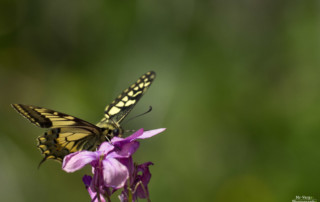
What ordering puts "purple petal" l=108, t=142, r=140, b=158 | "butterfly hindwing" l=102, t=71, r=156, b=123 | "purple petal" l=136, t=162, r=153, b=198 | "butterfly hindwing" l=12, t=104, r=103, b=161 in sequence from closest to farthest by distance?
"purple petal" l=108, t=142, r=140, b=158
"purple petal" l=136, t=162, r=153, b=198
"butterfly hindwing" l=12, t=104, r=103, b=161
"butterfly hindwing" l=102, t=71, r=156, b=123

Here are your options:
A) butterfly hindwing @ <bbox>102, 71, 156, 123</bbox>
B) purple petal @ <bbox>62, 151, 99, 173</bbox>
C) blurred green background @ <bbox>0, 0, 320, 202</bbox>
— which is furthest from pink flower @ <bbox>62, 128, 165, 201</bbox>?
blurred green background @ <bbox>0, 0, 320, 202</bbox>

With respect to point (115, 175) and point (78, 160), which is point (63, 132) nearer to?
point (78, 160)

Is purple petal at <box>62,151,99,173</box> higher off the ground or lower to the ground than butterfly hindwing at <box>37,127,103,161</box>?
lower

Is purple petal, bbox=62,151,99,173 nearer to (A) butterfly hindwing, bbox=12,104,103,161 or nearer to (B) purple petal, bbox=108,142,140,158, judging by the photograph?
(B) purple petal, bbox=108,142,140,158

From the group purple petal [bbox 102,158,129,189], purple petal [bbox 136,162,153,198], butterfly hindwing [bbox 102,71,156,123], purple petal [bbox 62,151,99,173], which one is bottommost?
purple petal [bbox 136,162,153,198]

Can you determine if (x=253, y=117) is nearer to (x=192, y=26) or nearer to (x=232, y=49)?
(x=232, y=49)

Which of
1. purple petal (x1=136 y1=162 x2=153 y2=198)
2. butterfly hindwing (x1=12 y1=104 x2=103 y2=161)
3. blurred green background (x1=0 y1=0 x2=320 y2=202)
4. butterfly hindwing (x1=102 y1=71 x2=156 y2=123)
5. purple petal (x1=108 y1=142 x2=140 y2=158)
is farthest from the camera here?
blurred green background (x1=0 y1=0 x2=320 y2=202)
